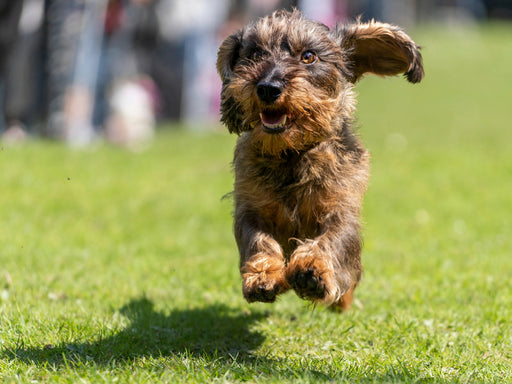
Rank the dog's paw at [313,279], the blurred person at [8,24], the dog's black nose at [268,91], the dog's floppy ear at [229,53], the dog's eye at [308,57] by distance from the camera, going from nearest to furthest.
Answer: the dog's paw at [313,279] → the dog's black nose at [268,91] → the dog's eye at [308,57] → the dog's floppy ear at [229,53] → the blurred person at [8,24]

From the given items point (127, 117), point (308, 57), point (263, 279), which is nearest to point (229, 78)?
point (308, 57)

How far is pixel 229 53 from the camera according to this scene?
16.1 ft

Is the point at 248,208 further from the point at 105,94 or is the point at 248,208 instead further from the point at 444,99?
the point at 444,99

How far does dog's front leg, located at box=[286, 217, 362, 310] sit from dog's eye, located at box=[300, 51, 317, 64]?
99 centimetres

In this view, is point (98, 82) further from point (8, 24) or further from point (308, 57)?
point (308, 57)

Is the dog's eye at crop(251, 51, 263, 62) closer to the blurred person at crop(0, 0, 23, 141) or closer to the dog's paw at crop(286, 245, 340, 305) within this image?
the dog's paw at crop(286, 245, 340, 305)

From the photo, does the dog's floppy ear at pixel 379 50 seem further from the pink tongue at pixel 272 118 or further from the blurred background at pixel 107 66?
the blurred background at pixel 107 66

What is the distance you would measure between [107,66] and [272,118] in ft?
35.8

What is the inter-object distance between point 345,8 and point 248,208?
30.0 m

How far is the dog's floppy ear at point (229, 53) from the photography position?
488cm

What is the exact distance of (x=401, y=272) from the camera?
6637 millimetres

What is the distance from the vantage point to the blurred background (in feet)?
42.1

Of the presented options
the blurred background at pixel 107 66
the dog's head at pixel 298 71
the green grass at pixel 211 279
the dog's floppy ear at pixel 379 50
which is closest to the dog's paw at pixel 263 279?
the green grass at pixel 211 279

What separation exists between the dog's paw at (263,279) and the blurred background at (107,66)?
6840 millimetres
